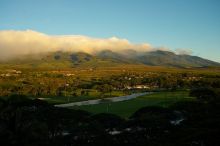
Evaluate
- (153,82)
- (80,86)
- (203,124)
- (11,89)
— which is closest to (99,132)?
(203,124)

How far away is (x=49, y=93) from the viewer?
4833 inches

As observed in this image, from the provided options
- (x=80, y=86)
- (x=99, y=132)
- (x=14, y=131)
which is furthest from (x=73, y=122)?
(x=80, y=86)

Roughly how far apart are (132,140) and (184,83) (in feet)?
365

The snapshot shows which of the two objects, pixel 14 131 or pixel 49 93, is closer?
pixel 14 131

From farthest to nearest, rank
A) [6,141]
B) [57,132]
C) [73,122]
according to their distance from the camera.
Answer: [73,122]
[57,132]
[6,141]

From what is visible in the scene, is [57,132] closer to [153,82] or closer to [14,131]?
[14,131]

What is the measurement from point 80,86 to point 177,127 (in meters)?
102

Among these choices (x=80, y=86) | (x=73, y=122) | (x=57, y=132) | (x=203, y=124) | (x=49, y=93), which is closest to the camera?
(x=203, y=124)

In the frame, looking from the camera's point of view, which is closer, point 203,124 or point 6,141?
point 6,141

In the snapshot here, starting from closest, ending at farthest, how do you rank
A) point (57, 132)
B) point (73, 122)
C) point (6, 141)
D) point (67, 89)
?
point (6, 141) < point (57, 132) < point (73, 122) < point (67, 89)

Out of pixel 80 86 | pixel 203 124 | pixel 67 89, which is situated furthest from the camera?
pixel 80 86

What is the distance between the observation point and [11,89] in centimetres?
12838

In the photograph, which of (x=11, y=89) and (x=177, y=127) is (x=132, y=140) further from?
(x=11, y=89)

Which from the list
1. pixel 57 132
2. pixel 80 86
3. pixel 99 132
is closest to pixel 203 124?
pixel 99 132
